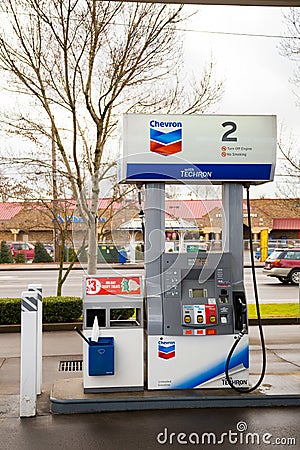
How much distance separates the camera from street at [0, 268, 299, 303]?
16828 millimetres

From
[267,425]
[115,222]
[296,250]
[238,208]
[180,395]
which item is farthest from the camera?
[296,250]

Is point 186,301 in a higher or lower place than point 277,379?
higher

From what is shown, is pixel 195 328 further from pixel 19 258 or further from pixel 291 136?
pixel 19 258

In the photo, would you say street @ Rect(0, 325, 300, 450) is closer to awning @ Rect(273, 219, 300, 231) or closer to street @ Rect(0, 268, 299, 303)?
street @ Rect(0, 268, 299, 303)

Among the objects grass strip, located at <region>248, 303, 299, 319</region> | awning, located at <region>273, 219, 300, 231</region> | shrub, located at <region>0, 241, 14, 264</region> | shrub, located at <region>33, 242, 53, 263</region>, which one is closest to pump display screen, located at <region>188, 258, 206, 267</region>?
grass strip, located at <region>248, 303, 299, 319</region>

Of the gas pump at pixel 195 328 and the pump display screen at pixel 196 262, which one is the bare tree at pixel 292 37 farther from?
the gas pump at pixel 195 328

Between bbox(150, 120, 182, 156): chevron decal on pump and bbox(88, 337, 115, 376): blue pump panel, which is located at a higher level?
bbox(150, 120, 182, 156): chevron decal on pump

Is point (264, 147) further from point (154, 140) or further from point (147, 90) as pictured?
point (147, 90)

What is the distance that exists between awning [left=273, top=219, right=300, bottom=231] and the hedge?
770 inches

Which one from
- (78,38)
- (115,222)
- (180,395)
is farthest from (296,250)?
(180,395)

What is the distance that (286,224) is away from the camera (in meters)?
32.2

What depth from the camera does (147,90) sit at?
444 inches

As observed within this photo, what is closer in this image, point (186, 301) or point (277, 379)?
point (186, 301)

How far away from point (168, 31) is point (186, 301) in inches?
221
